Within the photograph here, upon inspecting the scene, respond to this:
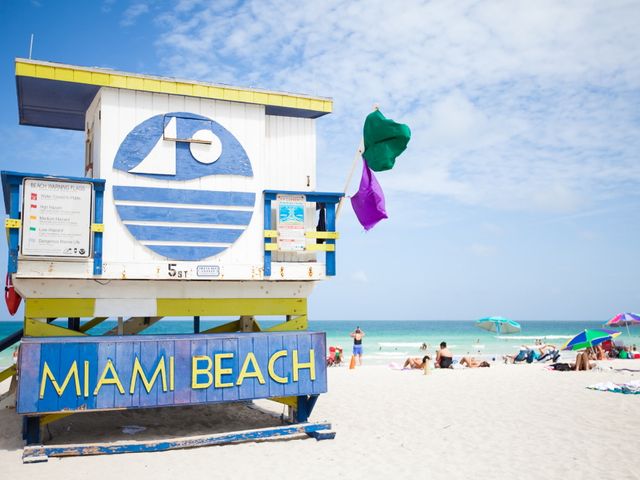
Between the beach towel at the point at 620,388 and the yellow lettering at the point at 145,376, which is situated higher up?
the yellow lettering at the point at 145,376

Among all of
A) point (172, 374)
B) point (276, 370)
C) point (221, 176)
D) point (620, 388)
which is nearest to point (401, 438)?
point (276, 370)

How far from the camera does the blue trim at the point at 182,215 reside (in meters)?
9.91

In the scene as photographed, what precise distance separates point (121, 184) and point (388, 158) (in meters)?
4.47

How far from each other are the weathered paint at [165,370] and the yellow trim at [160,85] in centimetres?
411

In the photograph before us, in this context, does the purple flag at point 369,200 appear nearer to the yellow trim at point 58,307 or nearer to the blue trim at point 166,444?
the blue trim at point 166,444

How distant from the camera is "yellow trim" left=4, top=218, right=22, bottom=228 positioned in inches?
353

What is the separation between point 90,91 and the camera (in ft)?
34.2

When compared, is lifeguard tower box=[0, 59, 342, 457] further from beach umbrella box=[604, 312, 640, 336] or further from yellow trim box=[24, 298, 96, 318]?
beach umbrella box=[604, 312, 640, 336]

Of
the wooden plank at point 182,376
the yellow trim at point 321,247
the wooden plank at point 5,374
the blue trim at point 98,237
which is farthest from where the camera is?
the wooden plank at point 5,374

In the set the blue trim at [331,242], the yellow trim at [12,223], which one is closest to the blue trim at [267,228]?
the blue trim at [331,242]

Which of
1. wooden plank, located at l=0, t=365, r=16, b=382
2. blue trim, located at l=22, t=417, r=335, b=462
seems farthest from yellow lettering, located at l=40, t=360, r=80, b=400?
wooden plank, located at l=0, t=365, r=16, b=382

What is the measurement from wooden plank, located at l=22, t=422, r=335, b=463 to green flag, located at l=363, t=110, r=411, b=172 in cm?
463

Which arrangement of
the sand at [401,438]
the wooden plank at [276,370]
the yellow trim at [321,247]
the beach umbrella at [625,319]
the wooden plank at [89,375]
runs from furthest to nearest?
the beach umbrella at [625,319] → the yellow trim at [321,247] → the wooden plank at [276,370] → the wooden plank at [89,375] → the sand at [401,438]

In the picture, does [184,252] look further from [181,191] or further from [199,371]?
[199,371]
